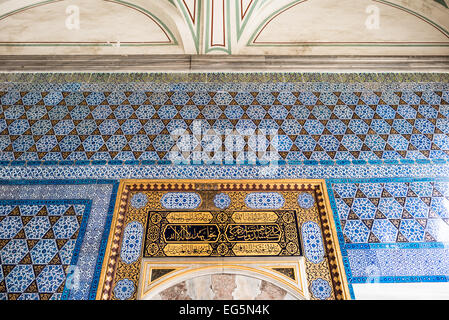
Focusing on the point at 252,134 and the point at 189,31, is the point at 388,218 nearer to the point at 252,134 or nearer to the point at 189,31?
the point at 252,134

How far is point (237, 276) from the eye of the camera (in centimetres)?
245

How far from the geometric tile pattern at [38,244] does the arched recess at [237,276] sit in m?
0.64

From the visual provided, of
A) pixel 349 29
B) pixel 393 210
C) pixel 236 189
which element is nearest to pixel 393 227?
pixel 393 210

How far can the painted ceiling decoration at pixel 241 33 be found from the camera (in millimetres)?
3451

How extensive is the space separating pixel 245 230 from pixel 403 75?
232cm

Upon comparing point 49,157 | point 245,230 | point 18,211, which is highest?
point 49,157

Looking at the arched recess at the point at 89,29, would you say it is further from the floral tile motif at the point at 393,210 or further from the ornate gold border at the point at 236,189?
the floral tile motif at the point at 393,210

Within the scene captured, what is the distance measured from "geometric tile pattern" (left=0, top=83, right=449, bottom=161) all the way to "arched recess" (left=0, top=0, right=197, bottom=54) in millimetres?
479

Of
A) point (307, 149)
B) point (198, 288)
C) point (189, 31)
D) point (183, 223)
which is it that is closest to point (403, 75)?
point (307, 149)

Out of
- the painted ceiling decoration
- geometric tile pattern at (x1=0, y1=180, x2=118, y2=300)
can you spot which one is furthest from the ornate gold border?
the painted ceiling decoration

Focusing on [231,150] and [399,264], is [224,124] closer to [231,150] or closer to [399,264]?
[231,150]

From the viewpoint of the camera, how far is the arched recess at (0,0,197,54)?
11.4ft

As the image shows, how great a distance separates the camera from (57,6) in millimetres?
3484

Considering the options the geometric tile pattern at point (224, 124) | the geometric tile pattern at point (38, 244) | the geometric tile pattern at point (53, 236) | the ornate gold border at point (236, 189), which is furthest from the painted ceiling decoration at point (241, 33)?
the geometric tile pattern at point (38, 244)
